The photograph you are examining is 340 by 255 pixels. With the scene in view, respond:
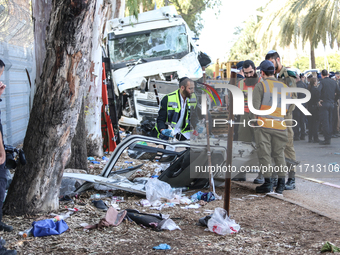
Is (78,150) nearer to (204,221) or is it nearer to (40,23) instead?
(40,23)

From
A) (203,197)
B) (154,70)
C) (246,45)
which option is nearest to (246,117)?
(203,197)

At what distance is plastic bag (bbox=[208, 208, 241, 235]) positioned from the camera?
12.1 ft

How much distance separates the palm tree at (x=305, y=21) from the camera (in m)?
18.2

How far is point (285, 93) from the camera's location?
5.27 m

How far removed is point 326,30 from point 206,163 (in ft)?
53.0

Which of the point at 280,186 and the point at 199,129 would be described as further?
the point at 199,129

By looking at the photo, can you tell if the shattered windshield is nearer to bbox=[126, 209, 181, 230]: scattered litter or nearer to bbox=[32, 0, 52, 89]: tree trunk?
bbox=[32, 0, 52, 89]: tree trunk

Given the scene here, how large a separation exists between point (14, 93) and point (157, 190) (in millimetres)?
5393

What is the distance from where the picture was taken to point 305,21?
1909 centimetres

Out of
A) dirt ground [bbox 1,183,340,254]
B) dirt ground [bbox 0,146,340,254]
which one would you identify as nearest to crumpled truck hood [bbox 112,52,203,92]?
dirt ground [bbox 0,146,340,254]

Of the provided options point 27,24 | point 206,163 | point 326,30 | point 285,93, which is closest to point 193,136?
point 206,163

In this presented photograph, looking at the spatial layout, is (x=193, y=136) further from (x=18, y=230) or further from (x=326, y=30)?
(x=326, y=30)

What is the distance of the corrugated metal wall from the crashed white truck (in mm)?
2986

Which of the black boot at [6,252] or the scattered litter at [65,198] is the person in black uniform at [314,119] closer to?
the scattered litter at [65,198]
